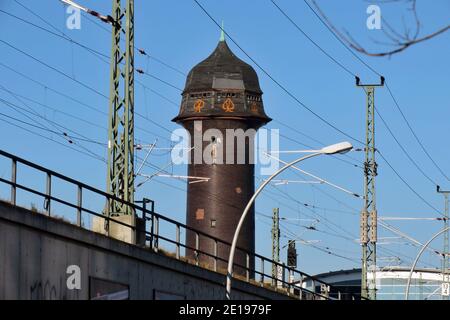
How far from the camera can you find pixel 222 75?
85.1m

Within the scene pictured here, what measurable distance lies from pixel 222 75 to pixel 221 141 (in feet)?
16.0

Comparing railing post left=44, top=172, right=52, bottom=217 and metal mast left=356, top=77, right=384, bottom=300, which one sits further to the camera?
metal mast left=356, top=77, right=384, bottom=300

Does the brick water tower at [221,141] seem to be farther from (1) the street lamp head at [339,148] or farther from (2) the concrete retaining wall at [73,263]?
(2) the concrete retaining wall at [73,263]

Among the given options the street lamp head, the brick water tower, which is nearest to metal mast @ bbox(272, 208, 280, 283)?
the brick water tower

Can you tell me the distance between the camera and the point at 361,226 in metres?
67.6

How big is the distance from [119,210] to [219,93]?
48.3 meters

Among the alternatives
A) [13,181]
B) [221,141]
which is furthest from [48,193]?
[221,141]

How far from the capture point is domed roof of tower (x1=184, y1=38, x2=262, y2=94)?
84.3 meters

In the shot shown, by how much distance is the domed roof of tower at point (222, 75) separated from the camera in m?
84.3

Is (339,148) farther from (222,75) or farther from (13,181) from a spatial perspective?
(222,75)

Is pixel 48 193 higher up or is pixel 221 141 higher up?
pixel 221 141

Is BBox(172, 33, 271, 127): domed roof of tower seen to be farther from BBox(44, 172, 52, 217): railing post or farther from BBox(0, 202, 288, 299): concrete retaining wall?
BBox(44, 172, 52, 217): railing post
